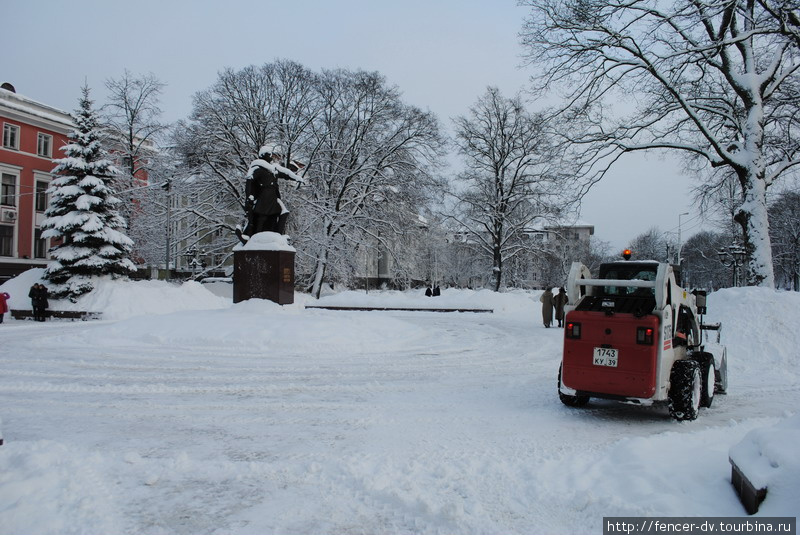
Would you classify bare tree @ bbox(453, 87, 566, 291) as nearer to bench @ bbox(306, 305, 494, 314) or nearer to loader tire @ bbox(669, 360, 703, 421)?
bench @ bbox(306, 305, 494, 314)

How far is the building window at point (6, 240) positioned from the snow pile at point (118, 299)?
17945mm

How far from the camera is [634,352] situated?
6566 mm

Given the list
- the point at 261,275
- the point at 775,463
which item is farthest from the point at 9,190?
the point at 775,463

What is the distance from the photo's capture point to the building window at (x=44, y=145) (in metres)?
43.8

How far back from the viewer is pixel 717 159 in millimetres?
18375

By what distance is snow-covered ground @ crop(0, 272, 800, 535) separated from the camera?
12.8 ft

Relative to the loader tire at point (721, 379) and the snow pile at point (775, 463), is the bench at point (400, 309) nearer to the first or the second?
the loader tire at point (721, 379)

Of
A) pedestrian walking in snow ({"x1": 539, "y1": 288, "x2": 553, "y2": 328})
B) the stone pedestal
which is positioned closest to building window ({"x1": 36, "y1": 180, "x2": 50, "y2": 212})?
the stone pedestal

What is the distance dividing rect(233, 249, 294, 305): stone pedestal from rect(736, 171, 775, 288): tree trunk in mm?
13892

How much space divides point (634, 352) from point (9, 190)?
4775 centimetres

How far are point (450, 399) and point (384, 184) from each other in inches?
1165

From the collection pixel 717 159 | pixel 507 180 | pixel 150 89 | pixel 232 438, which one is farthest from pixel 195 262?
pixel 232 438

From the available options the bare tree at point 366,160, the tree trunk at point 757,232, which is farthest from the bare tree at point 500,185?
the tree trunk at point 757,232

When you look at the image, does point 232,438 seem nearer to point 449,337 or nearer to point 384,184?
point 449,337
